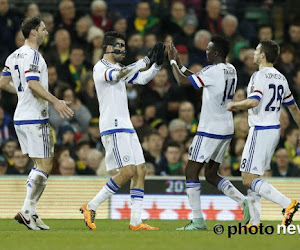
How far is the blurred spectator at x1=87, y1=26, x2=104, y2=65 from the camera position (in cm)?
1627

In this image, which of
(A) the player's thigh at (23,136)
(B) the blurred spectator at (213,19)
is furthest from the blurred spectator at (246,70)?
(A) the player's thigh at (23,136)

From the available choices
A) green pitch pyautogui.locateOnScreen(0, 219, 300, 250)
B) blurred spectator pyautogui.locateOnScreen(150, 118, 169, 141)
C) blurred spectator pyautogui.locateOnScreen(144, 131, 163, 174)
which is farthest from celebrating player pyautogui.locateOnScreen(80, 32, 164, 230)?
blurred spectator pyautogui.locateOnScreen(150, 118, 169, 141)

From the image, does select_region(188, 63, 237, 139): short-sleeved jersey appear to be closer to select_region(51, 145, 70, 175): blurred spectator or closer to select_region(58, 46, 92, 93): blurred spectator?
select_region(51, 145, 70, 175): blurred spectator

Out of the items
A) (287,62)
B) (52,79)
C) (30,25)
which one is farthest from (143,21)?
(30,25)

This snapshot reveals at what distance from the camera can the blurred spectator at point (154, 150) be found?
47.5ft

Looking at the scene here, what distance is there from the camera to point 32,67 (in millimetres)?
10617

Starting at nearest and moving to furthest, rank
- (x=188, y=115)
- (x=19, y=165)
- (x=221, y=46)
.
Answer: (x=221, y=46) → (x=19, y=165) → (x=188, y=115)

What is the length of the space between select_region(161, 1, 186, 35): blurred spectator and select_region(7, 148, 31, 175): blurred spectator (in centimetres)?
392

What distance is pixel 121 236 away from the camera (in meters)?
9.86

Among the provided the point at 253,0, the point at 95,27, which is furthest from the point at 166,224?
the point at 253,0

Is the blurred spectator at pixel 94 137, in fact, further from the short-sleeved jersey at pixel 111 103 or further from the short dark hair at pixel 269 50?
the short dark hair at pixel 269 50

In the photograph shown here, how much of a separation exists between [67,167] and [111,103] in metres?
3.58

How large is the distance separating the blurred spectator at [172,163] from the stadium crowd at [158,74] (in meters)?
0.01

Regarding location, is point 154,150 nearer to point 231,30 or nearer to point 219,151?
point 231,30
